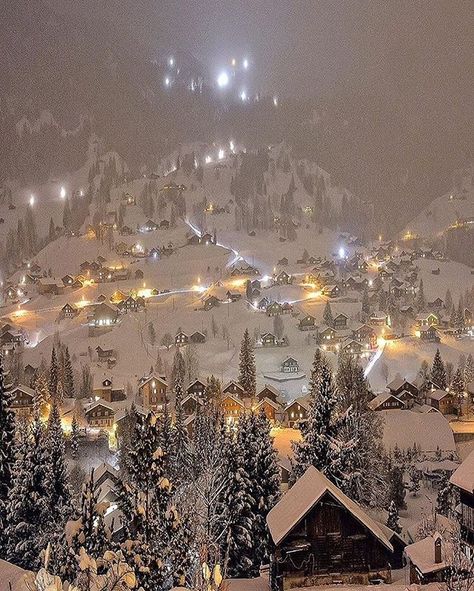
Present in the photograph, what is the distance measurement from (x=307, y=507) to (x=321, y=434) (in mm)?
6188

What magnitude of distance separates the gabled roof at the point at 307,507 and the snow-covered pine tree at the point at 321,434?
466 cm

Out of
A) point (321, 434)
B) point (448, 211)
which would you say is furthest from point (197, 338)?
point (448, 211)

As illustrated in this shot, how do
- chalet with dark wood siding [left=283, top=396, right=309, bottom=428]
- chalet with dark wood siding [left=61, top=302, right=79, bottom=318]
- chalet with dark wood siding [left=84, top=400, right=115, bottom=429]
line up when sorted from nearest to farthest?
chalet with dark wood siding [left=84, top=400, right=115, bottom=429] → chalet with dark wood siding [left=283, top=396, right=309, bottom=428] → chalet with dark wood siding [left=61, top=302, right=79, bottom=318]

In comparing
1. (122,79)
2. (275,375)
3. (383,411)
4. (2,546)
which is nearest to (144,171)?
(122,79)

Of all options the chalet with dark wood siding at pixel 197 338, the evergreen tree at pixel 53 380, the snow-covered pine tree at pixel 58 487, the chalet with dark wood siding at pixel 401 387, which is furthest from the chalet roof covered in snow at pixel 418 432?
the evergreen tree at pixel 53 380

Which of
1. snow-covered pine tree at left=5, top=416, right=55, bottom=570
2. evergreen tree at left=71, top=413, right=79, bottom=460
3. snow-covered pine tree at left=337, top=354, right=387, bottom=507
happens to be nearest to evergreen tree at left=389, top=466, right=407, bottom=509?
snow-covered pine tree at left=337, top=354, right=387, bottom=507

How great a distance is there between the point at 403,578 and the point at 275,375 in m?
49.4

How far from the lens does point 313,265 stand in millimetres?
117625

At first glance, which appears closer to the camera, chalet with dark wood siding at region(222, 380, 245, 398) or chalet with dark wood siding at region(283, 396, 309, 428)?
chalet with dark wood siding at region(283, 396, 309, 428)

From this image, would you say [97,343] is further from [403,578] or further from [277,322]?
[403,578]

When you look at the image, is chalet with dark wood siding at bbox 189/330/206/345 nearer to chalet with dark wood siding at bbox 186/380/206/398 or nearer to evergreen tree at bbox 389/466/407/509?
chalet with dark wood siding at bbox 186/380/206/398

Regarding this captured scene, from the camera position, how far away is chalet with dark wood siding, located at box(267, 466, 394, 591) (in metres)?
16.7

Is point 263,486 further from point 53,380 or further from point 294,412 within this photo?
point 53,380

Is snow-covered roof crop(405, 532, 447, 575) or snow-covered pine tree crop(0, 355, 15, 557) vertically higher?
snow-covered pine tree crop(0, 355, 15, 557)
